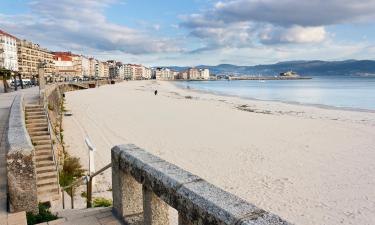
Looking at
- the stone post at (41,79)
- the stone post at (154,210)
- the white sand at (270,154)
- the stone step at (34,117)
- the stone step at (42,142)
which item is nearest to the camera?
the stone post at (154,210)

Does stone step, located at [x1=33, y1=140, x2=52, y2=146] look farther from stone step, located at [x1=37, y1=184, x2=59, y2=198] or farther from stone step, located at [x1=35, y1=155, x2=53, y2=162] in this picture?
stone step, located at [x1=37, y1=184, x2=59, y2=198]

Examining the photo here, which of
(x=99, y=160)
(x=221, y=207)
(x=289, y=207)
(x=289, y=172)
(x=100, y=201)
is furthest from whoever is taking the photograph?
(x=99, y=160)

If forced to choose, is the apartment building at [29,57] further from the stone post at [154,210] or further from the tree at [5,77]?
the stone post at [154,210]

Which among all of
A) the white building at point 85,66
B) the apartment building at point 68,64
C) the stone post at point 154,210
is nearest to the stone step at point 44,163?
the stone post at point 154,210

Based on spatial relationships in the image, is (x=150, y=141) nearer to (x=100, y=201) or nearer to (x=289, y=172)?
(x=289, y=172)

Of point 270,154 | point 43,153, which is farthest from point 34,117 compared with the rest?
point 270,154

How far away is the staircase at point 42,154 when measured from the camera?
9547 millimetres

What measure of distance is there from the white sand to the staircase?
233cm

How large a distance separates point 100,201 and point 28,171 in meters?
4.72

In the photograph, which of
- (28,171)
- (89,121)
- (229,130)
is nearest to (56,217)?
(28,171)

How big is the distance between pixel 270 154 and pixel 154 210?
14322mm

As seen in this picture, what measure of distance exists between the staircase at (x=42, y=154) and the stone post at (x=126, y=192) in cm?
568

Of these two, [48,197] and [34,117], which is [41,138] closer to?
[34,117]

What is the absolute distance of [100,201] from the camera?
31.4 ft
